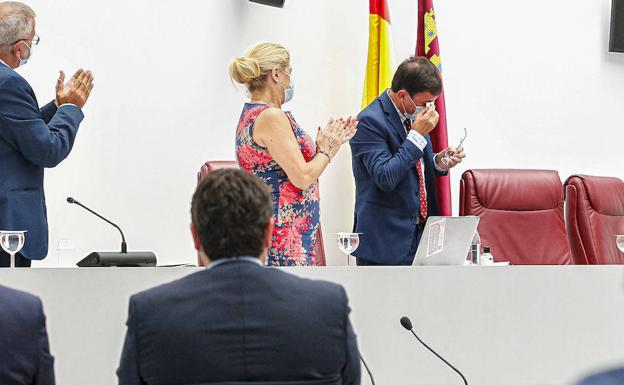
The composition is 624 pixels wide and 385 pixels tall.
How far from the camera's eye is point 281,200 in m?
2.82

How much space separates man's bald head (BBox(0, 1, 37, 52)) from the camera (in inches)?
114

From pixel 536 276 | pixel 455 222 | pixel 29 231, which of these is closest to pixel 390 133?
pixel 455 222

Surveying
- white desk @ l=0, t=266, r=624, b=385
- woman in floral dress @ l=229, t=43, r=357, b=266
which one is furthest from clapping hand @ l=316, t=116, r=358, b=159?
white desk @ l=0, t=266, r=624, b=385

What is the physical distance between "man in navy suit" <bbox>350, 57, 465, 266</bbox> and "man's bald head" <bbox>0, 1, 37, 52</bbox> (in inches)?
46.7

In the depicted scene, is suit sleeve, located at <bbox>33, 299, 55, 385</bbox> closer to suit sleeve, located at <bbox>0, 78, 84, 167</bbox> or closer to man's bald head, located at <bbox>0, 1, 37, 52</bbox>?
suit sleeve, located at <bbox>0, 78, 84, 167</bbox>

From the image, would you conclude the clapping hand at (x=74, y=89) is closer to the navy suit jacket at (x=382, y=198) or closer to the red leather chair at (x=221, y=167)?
the red leather chair at (x=221, y=167)

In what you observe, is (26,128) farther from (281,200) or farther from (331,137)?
(331,137)

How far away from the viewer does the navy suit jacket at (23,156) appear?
273 cm

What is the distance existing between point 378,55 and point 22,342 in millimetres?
3483

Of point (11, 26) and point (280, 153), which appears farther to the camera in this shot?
point (11, 26)

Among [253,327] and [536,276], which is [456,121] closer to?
[536,276]

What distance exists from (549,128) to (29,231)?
11.1 ft

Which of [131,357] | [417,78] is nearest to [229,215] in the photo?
[131,357]

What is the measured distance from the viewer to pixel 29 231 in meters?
2.78
